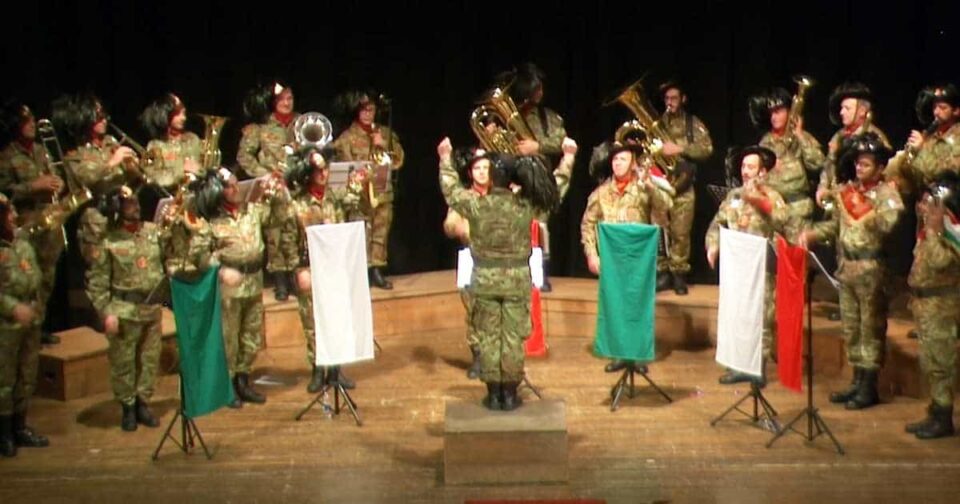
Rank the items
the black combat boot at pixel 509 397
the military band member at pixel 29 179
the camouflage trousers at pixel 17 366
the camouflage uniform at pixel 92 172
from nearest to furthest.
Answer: the black combat boot at pixel 509 397
the camouflage trousers at pixel 17 366
the military band member at pixel 29 179
the camouflage uniform at pixel 92 172

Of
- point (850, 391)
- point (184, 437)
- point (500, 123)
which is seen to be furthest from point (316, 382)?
point (850, 391)

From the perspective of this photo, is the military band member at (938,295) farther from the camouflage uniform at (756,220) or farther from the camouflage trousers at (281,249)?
the camouflage trousers at (281,249)

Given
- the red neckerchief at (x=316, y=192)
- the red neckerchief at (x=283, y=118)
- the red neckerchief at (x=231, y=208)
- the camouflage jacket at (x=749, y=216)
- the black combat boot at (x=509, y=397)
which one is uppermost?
the red neckerchief at (x=283, y=118)

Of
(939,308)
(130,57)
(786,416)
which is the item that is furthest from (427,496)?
(130,57)

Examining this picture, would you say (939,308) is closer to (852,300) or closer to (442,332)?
(852,300)

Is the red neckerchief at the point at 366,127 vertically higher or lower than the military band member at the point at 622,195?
higher

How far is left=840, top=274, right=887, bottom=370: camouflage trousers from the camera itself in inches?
410

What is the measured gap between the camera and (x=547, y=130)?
12508 mm

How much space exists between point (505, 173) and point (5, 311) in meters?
3.21

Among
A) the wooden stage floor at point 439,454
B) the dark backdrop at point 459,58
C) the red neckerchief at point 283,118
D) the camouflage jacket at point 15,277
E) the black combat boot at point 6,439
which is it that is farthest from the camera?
the dark backdrop at point 459,58

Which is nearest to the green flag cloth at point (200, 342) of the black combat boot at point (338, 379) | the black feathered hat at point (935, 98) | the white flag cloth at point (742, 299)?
the black combat boot at point (338, 379)

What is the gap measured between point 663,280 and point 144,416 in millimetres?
4526

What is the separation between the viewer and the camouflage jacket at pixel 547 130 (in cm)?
1244

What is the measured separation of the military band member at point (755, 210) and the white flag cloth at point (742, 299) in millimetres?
535
